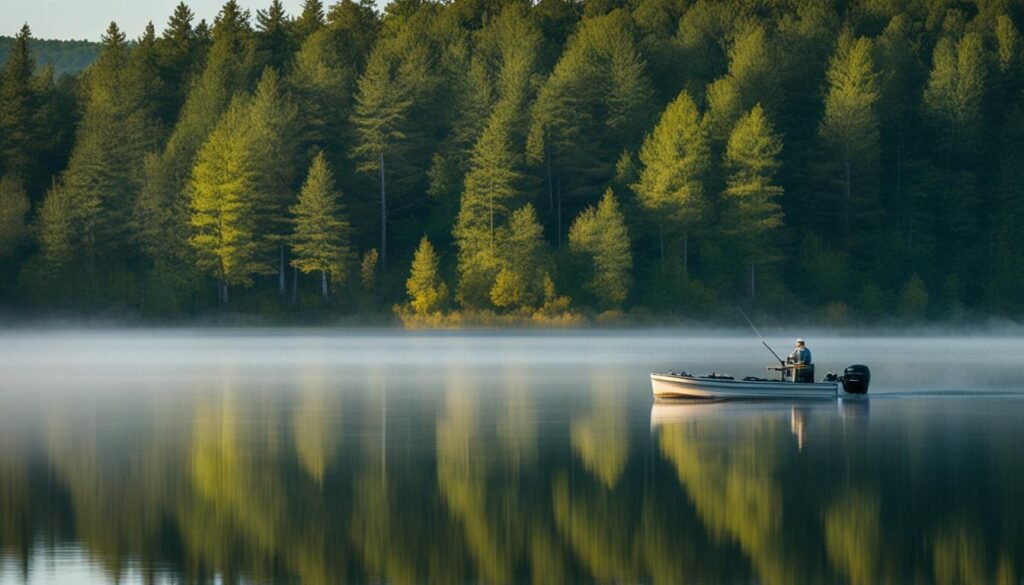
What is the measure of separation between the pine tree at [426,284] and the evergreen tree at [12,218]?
25333 millimetres

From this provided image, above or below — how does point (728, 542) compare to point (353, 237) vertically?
below

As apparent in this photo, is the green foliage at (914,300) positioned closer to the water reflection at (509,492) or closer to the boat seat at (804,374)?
the boat seat at (804,374)

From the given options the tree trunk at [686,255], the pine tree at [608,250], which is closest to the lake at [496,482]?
the pine tree at [608,250]

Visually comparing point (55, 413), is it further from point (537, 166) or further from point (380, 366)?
point (537, 166)

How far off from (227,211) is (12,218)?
13.7 metres

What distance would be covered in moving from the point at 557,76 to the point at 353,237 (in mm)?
16260

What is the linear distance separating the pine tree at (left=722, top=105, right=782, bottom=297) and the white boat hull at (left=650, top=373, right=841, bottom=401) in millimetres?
58374

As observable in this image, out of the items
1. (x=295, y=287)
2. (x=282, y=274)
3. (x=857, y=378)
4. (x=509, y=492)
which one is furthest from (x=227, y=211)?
(x=509, y=492)

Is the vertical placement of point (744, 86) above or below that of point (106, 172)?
above

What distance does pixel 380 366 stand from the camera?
63250mm

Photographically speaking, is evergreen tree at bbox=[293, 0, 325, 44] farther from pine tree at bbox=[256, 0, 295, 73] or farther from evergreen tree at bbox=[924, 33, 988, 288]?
evergreen tree at bbox=[924, 33, 988, 288]

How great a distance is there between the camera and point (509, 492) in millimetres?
26281

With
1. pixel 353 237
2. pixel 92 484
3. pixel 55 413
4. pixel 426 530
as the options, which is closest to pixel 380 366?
pixel 55 413

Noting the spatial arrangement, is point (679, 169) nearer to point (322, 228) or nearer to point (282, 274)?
point (322, 228)
